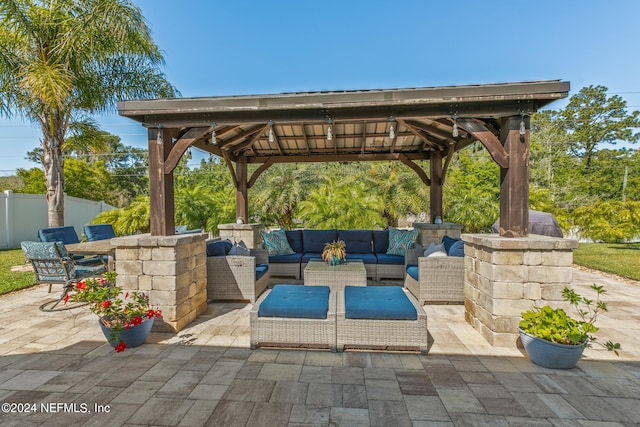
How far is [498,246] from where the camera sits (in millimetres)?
2992

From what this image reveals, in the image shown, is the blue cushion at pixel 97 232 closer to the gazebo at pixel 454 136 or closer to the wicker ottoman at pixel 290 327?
the gazebo at pixel 454 136

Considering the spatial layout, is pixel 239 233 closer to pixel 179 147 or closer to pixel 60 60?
pixel 179 147

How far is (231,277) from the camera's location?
14.5 ft

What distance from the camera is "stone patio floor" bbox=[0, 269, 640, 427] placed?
2.00 m

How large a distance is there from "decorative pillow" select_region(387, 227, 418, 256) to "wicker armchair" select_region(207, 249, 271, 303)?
2839mm

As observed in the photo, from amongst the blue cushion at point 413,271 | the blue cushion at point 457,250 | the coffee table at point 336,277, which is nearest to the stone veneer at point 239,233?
the coffee table at point 336,277

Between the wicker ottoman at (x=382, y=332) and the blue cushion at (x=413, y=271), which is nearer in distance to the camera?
the wicker ottoman at (x=382, y=332)

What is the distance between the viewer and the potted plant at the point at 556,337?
2.54m

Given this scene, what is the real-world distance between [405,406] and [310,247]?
441cm

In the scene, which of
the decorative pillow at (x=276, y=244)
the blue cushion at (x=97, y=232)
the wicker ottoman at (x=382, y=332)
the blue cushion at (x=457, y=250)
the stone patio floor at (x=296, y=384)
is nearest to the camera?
the stone patio floor at (x=296, y=384)

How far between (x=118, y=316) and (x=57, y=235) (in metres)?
3.84

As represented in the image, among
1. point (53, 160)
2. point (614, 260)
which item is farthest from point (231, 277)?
point (614, 260)

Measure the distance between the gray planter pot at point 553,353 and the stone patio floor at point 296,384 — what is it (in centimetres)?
9

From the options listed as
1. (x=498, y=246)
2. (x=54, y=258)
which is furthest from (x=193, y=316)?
(x=498, y=246)
